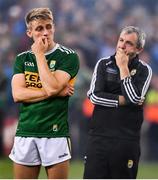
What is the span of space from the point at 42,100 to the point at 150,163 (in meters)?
8.08

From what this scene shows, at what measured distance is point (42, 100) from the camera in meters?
6.69

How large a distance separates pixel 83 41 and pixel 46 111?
29.9 ft

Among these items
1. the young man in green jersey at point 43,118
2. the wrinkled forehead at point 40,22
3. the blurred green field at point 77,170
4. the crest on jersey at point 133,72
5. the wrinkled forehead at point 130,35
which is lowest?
the blurred green field at point 77,170

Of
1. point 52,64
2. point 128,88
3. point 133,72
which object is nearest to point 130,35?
point 133,72

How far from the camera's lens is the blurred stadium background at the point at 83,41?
14648mm

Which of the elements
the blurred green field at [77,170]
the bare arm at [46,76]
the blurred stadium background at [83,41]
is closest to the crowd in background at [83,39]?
the blurred stadium background at [83,41]

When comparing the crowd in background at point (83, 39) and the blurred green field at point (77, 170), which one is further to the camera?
the crowd in background at point (83, 39)

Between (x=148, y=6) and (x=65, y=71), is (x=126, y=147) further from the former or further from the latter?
(x=148, y=6)

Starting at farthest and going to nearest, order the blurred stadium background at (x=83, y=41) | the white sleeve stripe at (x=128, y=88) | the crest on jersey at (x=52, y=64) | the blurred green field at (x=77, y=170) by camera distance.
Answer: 1. the blurred stadium background at (x=83, y=41)
2. the blurred green field at (x=77, y=170)
3. the white sleeve stripe at (x=128, y=88)
4. the crest on jersey at (x=52, y=64)

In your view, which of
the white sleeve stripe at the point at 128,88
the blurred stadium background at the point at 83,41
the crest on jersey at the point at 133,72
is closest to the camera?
the white sleeve stripe at the point at 128,88

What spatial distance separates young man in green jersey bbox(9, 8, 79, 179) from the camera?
261 inches

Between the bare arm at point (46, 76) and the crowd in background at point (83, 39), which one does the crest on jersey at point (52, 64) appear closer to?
the bare arm at point (46, 76)

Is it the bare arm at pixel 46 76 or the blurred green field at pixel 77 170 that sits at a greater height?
the bare arm at pixel 46 76

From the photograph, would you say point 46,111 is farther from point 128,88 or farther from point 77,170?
point 77,170
